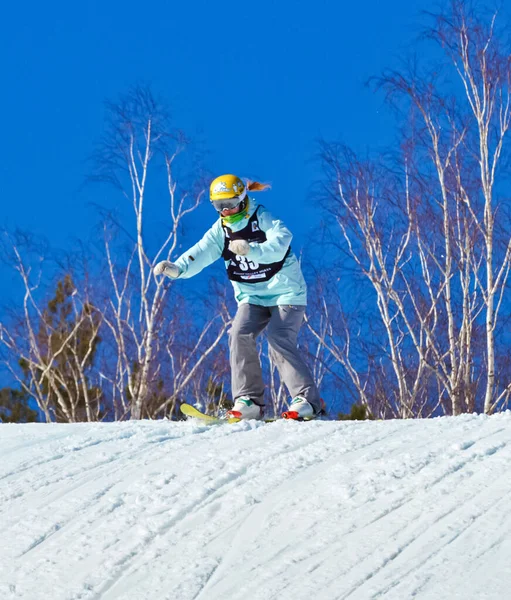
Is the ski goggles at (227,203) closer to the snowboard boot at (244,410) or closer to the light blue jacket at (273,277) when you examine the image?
the light blue jacket at (273,277)

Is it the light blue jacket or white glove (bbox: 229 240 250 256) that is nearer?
white glove (bbox: 229 240 250 256)

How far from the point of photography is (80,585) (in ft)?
9.52

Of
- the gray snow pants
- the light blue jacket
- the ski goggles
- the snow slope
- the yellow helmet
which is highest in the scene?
the yellow helmet

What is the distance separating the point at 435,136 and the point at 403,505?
8235mm

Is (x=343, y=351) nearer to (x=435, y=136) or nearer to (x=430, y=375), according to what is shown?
(x=430, y=375)

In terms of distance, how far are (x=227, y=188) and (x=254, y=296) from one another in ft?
2.45

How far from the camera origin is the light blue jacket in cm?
544

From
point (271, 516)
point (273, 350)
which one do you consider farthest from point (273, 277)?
point (271, 516)

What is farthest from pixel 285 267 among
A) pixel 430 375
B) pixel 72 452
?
pixel 430 375

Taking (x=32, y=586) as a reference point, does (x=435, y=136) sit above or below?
above

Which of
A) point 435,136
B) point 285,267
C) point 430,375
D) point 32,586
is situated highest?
point 435,136

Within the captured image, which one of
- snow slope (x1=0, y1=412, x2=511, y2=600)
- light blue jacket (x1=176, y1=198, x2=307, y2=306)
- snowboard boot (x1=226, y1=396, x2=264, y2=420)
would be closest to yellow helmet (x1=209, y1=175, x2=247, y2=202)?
light blue jacket (x1=176, y1=198, x2=307, y2=306)

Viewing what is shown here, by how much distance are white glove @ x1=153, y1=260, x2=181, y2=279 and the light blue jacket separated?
0.18ft

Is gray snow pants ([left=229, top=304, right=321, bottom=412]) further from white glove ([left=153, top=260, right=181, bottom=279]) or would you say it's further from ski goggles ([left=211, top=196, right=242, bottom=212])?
ski goggles ([left=211, top=196, right=242, bottom=212])
